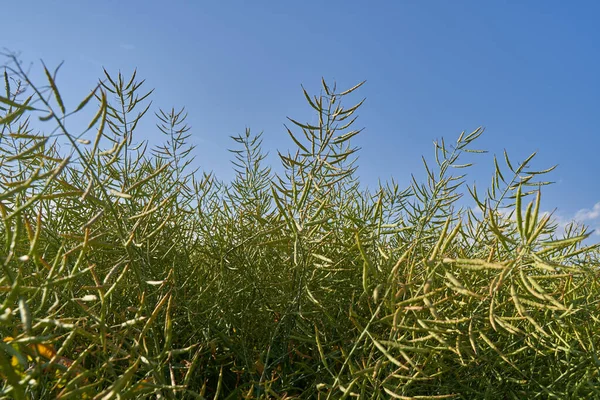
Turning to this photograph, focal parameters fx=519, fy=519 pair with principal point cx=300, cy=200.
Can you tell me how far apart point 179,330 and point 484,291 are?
1.39ft

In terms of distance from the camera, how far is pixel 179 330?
746 millimetres

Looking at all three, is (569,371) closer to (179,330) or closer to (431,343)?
(431,343)

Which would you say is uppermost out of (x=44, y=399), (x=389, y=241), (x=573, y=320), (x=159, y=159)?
(x=159, y=159)

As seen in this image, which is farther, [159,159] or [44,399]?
[159,159]

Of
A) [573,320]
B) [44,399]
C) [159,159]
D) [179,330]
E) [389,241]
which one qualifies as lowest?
[44,399]

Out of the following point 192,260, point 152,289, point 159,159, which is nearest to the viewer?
point 152,289

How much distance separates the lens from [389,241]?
1.06 meters

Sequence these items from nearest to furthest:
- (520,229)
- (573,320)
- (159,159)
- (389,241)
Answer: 1. (520,229)
2. (573,320)
3. (389,241)
4. (159,159)

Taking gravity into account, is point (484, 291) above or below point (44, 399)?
above

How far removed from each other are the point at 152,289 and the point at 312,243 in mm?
223

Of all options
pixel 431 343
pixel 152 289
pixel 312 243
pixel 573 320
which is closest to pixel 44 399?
pixel 152 289

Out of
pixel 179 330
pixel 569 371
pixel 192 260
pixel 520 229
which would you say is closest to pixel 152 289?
pixel 179 330

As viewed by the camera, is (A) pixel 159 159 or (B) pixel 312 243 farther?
(A) pixel 159 159

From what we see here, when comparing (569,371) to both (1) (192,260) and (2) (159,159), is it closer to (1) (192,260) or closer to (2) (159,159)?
(1) (192,260)
